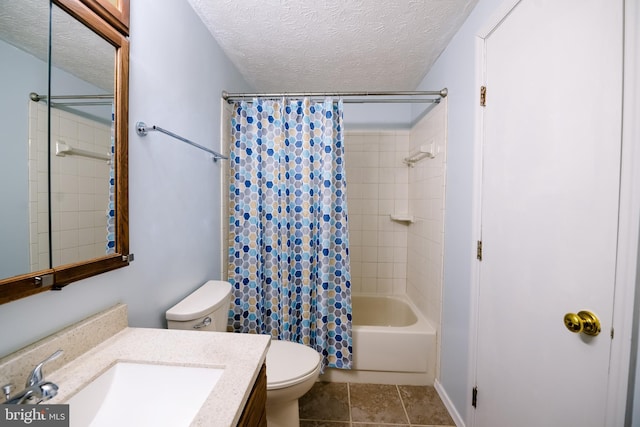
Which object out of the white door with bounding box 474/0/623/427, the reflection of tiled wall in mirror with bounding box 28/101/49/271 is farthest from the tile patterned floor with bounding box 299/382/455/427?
the reflection of tiled wall in mirror with bounding box 28/101/49/271

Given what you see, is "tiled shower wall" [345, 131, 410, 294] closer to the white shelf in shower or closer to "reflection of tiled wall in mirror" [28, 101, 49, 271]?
the white shelf in shower

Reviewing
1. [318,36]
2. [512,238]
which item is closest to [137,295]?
[512,238]

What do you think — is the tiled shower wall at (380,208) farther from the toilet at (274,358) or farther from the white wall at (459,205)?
the toilet at (274,358)

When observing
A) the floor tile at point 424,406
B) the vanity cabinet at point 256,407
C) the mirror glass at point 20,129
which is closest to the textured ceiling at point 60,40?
the mirror glass at point 20,129

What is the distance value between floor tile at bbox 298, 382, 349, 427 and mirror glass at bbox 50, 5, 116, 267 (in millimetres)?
1532

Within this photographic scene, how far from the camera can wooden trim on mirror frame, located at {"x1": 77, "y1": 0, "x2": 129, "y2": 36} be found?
0.78 m

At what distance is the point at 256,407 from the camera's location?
73 cm

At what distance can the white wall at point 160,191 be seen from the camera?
0.73 metres

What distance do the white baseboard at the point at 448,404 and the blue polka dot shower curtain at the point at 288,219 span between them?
0.65 meters

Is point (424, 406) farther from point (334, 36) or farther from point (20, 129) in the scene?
point (334, 36)

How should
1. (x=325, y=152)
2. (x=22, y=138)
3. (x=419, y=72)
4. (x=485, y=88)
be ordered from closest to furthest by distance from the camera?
(x=22, y=138) < (x=485, y=88) < (x=325, y=152) < (x=419, y=72)

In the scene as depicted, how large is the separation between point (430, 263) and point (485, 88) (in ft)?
4.07

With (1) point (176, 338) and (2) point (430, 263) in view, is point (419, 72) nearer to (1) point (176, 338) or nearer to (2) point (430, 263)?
(2) point (430, 263)

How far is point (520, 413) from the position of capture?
0.99 meters
